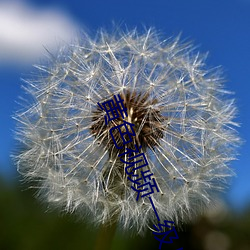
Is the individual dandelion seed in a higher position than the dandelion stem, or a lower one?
higher

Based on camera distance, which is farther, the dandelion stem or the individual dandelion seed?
the individual dandelion seed

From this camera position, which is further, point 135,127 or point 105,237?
point 135,127

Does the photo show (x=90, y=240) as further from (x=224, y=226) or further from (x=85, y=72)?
(x=85, y=72)

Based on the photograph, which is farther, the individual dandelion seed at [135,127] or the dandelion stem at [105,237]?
the individual dandelion seed at [135,127]

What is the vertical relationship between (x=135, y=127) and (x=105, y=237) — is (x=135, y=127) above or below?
above

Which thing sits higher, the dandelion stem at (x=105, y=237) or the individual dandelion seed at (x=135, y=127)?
the individual dandelion seed at (x=135, y=127)
